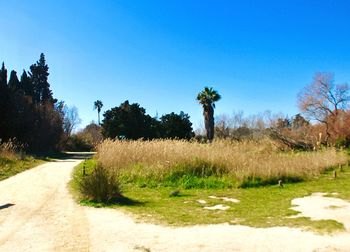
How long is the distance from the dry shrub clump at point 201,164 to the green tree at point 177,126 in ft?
120

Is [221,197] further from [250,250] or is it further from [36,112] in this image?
[36,112]

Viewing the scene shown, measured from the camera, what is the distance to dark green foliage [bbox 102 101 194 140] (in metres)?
51.9

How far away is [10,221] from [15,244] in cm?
189

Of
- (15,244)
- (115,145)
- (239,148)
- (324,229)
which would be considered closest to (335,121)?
(239,148)

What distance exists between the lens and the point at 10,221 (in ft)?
25.9

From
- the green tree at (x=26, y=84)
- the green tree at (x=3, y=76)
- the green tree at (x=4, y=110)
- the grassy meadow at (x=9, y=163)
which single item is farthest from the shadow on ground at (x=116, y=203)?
the green tree at (x=26, y=84)

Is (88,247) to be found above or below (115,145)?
below

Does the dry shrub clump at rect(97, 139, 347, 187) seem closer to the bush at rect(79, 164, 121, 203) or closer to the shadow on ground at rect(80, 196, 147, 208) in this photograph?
the bush at rect(79, 164, 121, 203)

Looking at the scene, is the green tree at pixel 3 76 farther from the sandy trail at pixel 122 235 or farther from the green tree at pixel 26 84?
the sandy trail at pixel 122 235

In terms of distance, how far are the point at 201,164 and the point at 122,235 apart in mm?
7855

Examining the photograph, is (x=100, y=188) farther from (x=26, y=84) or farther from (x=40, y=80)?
(x=40, y=80)

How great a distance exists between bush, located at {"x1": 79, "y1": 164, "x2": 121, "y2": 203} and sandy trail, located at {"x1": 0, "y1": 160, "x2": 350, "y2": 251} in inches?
31.4

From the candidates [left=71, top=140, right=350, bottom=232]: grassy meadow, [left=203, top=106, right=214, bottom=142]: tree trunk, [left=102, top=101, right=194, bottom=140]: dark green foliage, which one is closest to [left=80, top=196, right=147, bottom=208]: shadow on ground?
[left=71, top=140, right=350, bottom=232]: grassy meadow

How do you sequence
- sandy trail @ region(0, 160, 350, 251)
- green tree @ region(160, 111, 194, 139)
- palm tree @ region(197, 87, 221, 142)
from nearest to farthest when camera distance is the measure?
sandy trail @ region(0, 160, 350, 251)
palm tree @ region(197, 87, 221, 142)
green tree @ region(160, 111, 194, 139)
